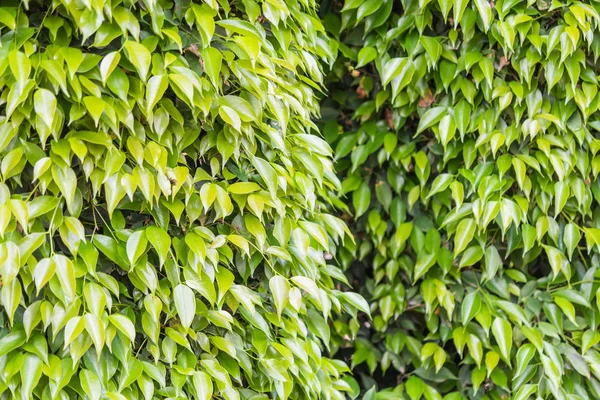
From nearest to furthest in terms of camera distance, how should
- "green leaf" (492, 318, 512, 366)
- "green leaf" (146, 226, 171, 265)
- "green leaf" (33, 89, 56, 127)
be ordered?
"green leaf" (33, 89, 56, 127) → "green leaf" (146, 226, 171, 265) → "green leaf" (492, 318, 512, 366)

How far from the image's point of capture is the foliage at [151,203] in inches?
44.0

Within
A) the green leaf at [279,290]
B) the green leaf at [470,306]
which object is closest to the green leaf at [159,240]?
the green leaf at [279,290]

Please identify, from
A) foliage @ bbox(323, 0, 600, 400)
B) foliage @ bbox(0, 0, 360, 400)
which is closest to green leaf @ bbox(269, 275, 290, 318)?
foliage @ bbox(0, 0, 360, 400)

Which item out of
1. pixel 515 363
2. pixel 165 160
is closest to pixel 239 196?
pixel 165 160

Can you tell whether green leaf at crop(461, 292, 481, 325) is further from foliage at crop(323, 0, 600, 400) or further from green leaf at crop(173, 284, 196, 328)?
green leaf at crop(173, 284, 196, 328)

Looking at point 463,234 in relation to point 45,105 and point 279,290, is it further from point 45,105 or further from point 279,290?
point 45,105

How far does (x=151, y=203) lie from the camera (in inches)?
45.7

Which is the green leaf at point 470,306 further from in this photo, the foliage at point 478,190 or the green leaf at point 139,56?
the green leaf at point 139,56

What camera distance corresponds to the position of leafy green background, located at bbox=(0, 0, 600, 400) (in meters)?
1.14

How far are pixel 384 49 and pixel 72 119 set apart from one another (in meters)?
0.96

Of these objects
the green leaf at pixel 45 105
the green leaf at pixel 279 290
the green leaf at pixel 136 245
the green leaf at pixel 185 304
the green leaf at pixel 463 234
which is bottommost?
the green leaf at pixel 463 234

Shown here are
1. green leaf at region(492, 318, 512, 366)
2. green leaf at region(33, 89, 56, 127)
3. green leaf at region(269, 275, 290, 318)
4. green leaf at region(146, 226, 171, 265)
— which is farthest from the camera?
green leaf at region(492, 318, 512, 366)

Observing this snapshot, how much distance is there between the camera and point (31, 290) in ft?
3.75

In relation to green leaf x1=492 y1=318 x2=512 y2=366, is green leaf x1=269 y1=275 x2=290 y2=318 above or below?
above
